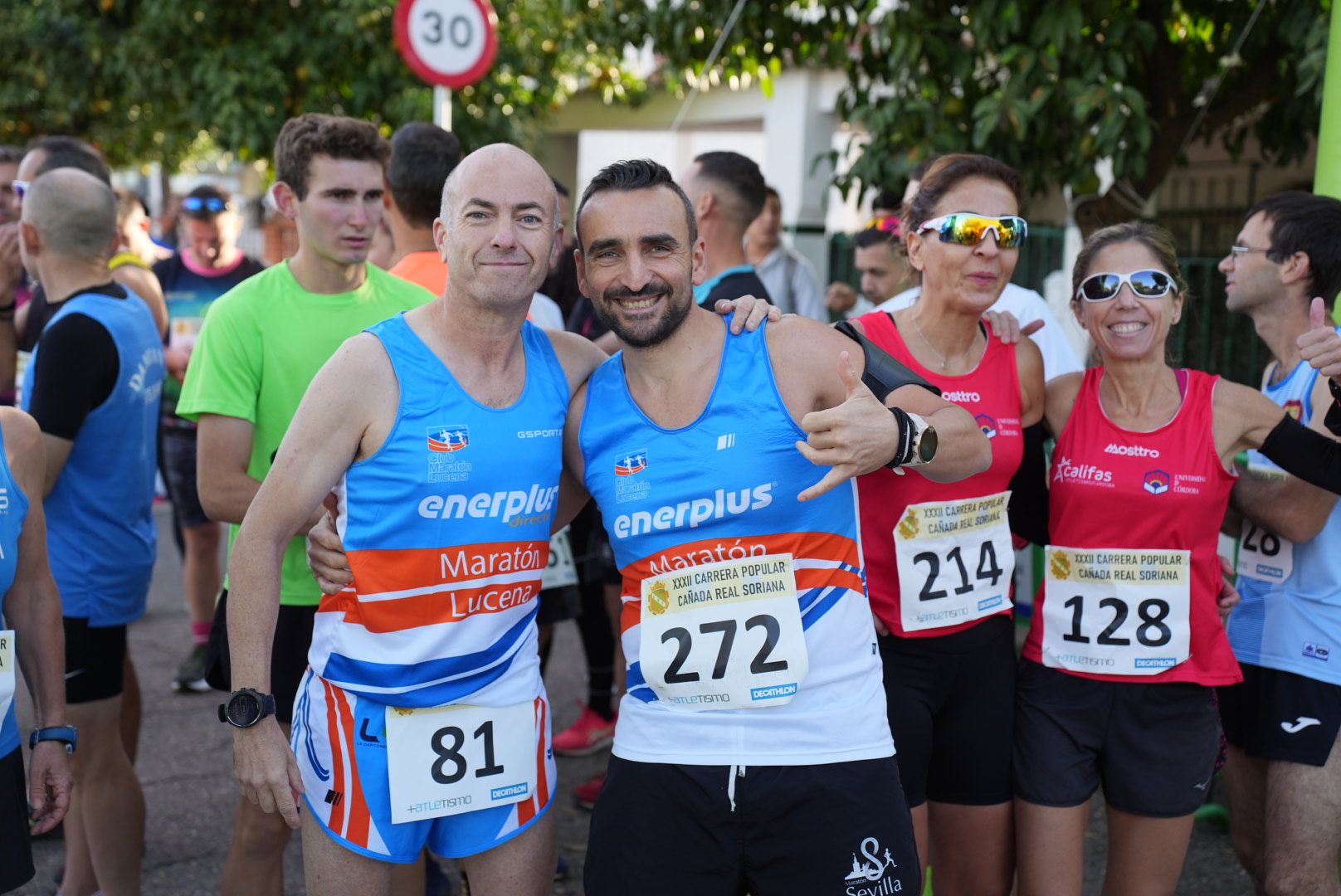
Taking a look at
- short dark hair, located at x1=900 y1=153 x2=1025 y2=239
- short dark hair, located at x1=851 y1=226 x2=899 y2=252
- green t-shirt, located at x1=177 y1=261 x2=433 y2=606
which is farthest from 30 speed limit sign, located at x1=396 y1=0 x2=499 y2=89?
short dark hair, located at x1=900 y1=153 x2=1025 y2=239

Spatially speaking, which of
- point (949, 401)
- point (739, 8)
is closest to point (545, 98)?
point (739, 8)

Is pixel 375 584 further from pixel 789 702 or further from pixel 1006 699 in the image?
pixel 1006 699

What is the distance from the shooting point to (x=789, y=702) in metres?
2.61

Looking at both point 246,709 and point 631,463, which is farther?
point 631,463

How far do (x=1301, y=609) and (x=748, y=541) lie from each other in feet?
5.59

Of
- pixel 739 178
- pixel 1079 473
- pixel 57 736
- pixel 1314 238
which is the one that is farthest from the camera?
pixel 739 178

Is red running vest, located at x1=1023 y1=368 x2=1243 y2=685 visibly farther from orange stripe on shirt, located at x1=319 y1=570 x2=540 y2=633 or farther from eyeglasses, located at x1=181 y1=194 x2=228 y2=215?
eyeglasses, located at x1=181 y1=194 x2=228 y2=215

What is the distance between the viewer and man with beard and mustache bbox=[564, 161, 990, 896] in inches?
102

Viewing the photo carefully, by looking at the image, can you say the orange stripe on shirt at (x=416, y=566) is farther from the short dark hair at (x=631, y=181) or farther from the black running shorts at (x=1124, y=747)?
the black running shorts at (x=1124, y=747)

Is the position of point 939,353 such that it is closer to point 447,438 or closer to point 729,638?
point 729,638

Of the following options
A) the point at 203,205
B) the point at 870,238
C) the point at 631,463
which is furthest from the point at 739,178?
the point at 203,205

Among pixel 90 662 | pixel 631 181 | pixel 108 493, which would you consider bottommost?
pixel 90 662

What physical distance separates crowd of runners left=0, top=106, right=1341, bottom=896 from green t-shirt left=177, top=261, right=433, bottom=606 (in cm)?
1

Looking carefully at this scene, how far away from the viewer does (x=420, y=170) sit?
13.7 feet
